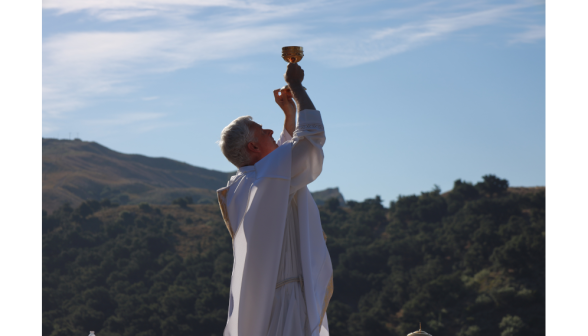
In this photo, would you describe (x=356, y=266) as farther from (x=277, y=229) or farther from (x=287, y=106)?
(x=277, y=229)

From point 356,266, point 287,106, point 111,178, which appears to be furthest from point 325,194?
point 287,106

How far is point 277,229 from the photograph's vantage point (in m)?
1.91

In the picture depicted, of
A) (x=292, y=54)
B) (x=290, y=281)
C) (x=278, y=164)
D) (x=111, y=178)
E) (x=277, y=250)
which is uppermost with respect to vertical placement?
(x=111, y=178)

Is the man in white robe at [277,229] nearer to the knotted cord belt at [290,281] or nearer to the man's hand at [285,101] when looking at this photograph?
the knotted cord belt at [290,281]

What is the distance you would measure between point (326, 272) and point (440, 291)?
65.6 ft

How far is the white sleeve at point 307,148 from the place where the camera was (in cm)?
186

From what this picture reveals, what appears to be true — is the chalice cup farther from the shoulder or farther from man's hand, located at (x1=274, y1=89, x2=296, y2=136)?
the shoulder

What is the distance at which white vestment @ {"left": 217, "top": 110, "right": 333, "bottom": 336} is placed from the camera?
1.88 metres

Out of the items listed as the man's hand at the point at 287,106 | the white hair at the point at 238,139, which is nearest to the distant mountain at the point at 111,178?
the man's hand at the point at 287,106

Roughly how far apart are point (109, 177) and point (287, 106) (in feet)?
124

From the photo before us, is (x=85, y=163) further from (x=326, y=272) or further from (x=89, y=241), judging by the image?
(x=326, y=272)

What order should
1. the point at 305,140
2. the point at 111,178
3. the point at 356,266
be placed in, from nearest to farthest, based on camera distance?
the point at 305,140
the point at 356,266
the point at 111,178

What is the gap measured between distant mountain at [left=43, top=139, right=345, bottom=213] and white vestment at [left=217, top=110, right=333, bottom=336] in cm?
3020

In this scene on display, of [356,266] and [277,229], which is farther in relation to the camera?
[356,266]
